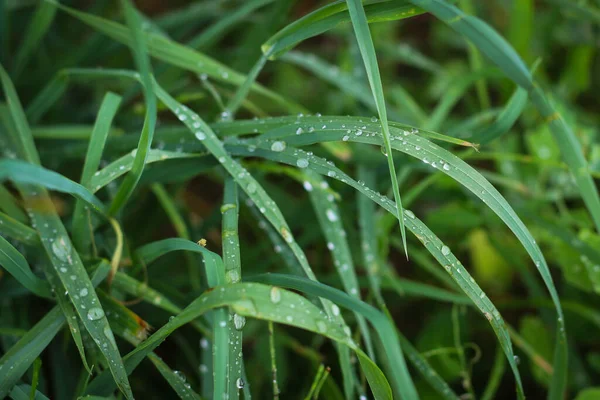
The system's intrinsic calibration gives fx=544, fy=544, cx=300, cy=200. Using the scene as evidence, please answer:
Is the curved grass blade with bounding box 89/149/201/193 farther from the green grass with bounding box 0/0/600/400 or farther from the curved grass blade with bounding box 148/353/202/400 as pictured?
the curved grass blade with bounding box 148/353/202/400

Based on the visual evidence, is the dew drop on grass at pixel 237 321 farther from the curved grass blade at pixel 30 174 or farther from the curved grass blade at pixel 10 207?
the curved grass blade at pixel 10 207

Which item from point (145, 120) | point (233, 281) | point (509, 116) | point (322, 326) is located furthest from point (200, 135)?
point (509, 116)

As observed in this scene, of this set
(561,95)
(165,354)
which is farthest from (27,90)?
(561,95)

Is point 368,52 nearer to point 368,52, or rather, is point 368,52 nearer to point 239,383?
point 368,52

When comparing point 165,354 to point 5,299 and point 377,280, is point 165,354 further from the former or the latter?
point 377,280

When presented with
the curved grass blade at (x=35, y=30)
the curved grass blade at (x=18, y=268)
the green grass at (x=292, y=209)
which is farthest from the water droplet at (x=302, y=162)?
the curved grass blade at (x=35, y=30)

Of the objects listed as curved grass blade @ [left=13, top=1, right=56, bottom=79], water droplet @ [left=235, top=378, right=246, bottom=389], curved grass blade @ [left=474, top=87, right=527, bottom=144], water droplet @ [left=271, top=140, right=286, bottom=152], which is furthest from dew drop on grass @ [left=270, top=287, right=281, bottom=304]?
curved grass blade @ [left=13, top=1, right=56, bottom=79]
